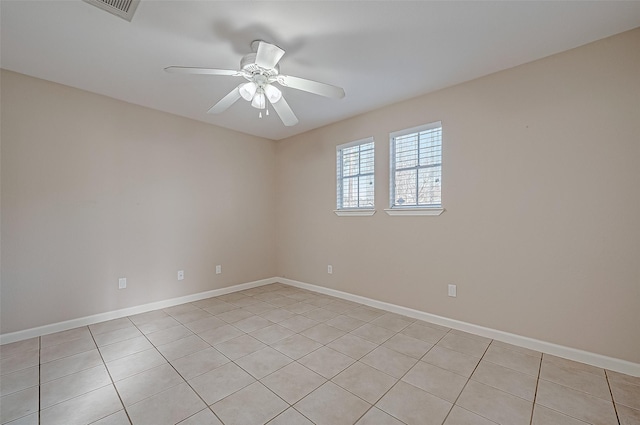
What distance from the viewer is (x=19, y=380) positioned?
75.4 inches

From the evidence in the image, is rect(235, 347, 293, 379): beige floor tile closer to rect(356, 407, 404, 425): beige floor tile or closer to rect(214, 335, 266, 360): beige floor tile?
rect(214, 335, 266, 360): beige floor tile

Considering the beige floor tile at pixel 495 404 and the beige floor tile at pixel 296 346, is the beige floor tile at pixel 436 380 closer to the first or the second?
the beige floor tile at pixel 495 404

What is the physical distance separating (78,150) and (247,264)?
8.37ft

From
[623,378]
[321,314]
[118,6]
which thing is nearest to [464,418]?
[623,378]

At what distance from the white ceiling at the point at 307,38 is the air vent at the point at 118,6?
6 cm

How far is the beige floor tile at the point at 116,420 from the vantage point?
59.5 inches

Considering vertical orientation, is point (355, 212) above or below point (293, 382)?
above

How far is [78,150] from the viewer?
288 cm

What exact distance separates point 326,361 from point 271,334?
72 centimetres

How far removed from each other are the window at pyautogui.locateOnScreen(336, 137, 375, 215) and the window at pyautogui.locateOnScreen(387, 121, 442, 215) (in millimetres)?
359

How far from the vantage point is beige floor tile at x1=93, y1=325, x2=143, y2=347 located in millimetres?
2508

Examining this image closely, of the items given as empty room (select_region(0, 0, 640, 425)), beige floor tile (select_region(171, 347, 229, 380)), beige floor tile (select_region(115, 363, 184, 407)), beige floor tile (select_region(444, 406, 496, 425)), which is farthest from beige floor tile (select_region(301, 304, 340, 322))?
beige floor tile (select_region(444, 406, 496, 425))

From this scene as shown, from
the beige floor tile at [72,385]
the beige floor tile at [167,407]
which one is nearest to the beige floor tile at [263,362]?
the beige floor tile at [167,407]

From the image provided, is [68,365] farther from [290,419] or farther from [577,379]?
[577,379]
